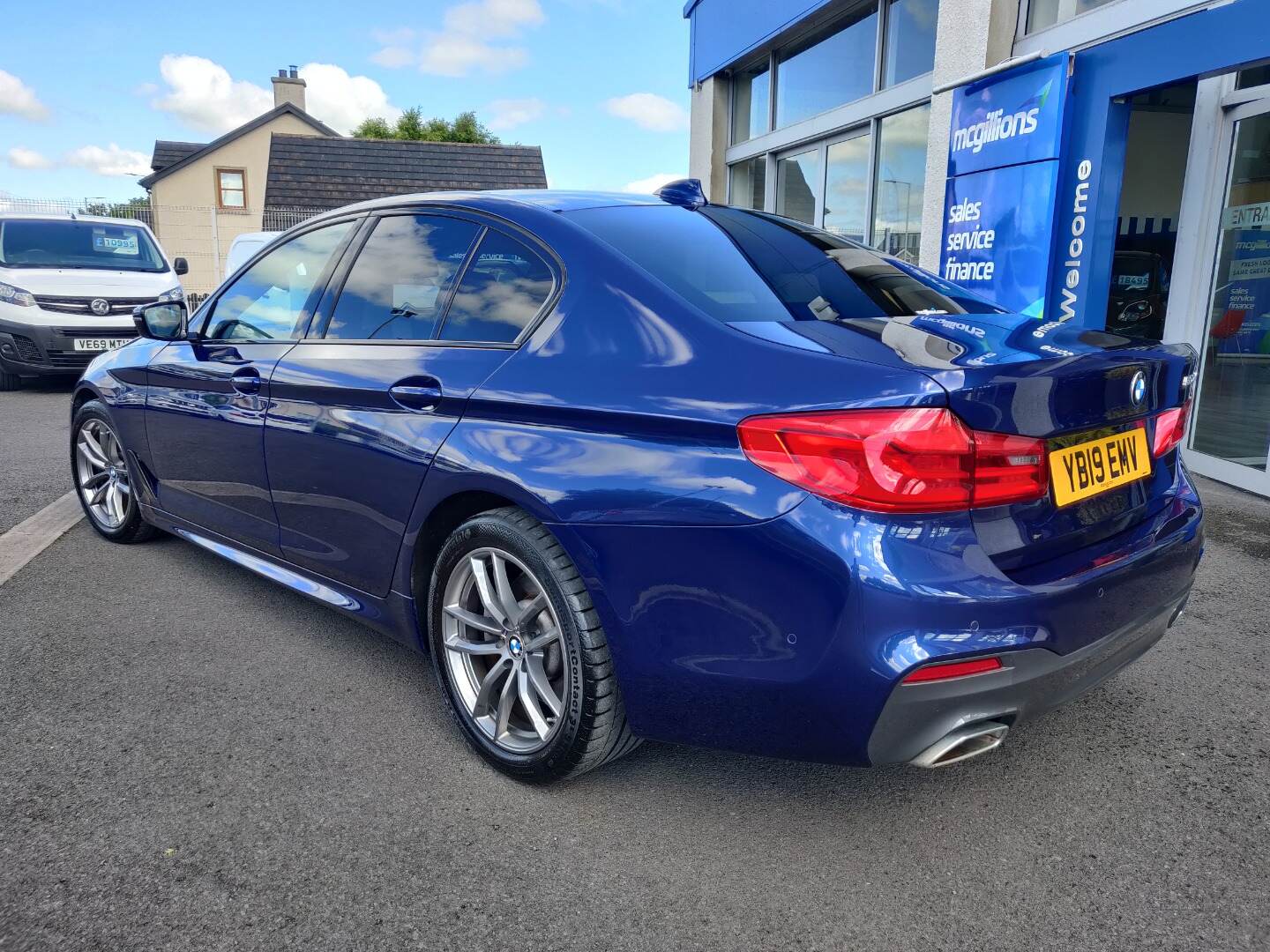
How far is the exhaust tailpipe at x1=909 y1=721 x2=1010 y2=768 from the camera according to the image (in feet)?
6.09

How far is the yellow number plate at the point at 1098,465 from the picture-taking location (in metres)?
1.94

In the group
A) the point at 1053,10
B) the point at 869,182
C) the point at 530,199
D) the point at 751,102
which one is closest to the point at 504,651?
the point at 530,199

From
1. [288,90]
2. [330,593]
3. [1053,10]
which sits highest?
[288,90]

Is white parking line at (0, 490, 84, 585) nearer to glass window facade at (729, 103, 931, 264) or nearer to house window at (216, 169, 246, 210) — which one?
glass window facade at (729, 103, 931, 264)

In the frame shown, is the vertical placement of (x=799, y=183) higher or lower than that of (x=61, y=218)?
higher

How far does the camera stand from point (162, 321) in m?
3.78

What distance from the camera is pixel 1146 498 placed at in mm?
2254

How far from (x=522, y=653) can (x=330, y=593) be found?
939 millimetres

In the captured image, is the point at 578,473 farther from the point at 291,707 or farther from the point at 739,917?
the point at 291,707

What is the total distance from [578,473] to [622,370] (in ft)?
0.83

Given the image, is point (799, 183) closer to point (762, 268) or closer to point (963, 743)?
point (762, 268)

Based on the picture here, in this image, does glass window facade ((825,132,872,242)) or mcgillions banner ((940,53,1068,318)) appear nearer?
mcgillions banner ((940,53,1068,318))

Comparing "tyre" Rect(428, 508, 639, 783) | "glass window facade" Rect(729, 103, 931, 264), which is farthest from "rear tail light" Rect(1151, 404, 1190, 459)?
"glass window facade" Rect(729, 103, 931, 264)

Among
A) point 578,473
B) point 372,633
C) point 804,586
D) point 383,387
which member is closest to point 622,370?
point 578,473
